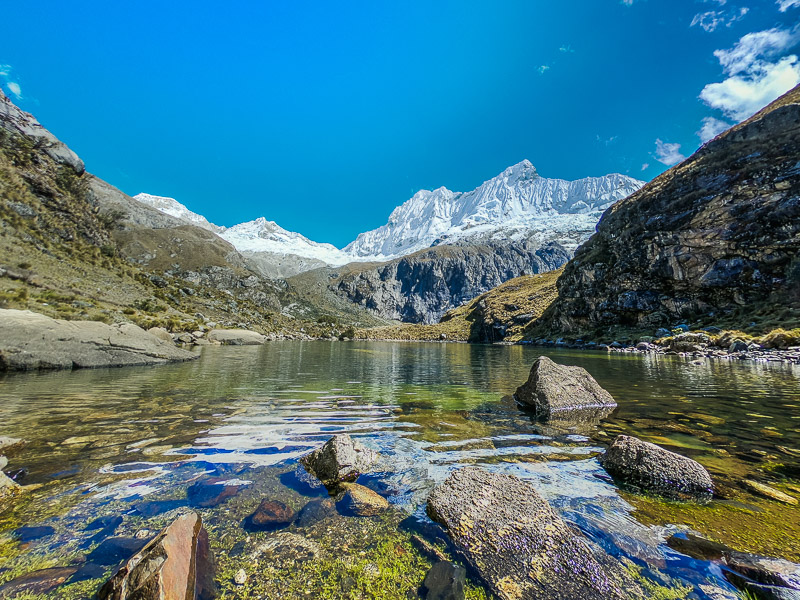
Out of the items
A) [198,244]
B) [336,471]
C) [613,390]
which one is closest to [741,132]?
[613,390]

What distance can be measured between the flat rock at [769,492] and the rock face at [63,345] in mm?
30952

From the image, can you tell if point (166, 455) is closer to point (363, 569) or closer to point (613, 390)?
point (363, 569)

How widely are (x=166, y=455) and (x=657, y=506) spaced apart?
9840 millimetres

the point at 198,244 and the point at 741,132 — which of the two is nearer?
the point at 741,132

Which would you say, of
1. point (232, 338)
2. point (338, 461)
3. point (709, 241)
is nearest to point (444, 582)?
point (338, 461)

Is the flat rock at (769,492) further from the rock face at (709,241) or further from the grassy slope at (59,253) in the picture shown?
the rock face at (709,241)

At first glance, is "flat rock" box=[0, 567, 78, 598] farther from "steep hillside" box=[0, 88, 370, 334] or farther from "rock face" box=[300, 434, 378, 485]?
"steep hillside" box=[0, 88, 370, 334]

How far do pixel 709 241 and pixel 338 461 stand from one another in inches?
3324

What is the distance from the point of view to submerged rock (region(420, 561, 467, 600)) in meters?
3.53

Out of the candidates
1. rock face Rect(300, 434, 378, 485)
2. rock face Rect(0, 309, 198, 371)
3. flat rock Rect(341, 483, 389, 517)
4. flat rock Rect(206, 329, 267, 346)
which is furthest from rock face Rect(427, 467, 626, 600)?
flat rock Rect(206, 329, 267, 346)

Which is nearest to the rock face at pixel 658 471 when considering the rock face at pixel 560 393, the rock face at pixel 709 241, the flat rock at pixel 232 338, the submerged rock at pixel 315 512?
the rock face at pixel 560 393

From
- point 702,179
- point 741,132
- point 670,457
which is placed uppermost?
point 741,132

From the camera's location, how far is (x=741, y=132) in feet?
245

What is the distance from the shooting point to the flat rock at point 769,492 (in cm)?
563
